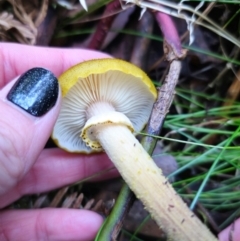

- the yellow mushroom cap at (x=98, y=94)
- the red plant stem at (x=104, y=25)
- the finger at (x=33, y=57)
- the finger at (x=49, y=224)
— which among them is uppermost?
the red plant stem at (x=104, y=25)

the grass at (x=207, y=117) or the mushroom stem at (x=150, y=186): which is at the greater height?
the grass at (x=207, y=117)

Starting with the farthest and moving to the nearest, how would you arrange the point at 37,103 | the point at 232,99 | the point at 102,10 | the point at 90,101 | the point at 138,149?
the point at 102,10, the point at 232,99, the point at 90,101, the point at 138,149, the point at 37,103

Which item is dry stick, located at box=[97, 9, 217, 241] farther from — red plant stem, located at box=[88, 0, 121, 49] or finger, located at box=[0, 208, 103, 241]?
red plant stem, located at box=[88, 0, 121, 49]

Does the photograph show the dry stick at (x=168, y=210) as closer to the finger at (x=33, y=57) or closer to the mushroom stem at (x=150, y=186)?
the mushroom stem at (x=150, y=186)

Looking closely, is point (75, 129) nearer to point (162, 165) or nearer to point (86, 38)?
point (162, 165)

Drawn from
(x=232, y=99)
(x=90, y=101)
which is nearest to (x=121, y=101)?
(x=90, y=101)

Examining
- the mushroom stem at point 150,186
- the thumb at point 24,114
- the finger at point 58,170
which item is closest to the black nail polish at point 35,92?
Result: the thumb at point 24,114
